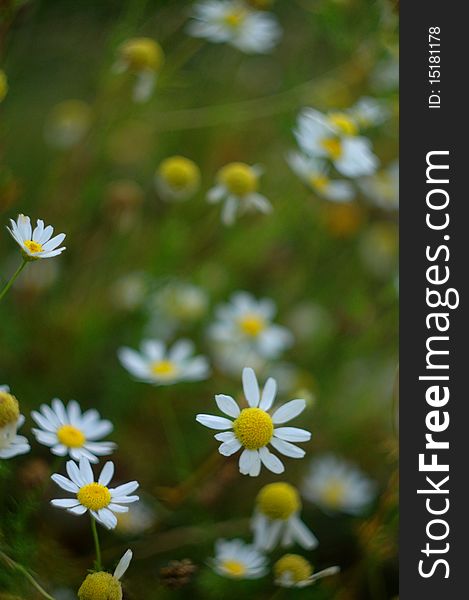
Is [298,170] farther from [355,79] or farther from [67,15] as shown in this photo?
[67,15]

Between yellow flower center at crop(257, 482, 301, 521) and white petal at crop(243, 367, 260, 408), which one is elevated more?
white petal at crop(243, 367, 260, 408)

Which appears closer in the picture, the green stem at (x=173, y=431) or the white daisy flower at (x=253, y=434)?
the white daisy flower at (x=253, y=434)

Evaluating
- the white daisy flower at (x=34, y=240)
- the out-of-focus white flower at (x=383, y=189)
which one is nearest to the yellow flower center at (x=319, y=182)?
the out-of-focus white flower at (x=383, y=189)

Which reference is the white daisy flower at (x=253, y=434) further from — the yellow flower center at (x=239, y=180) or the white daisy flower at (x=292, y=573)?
the yellow flower center at (x=239, y=180)

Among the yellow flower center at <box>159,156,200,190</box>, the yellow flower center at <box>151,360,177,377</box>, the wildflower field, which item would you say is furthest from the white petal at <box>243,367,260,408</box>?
the yellow flower center at <box>159,156,200,190</box>

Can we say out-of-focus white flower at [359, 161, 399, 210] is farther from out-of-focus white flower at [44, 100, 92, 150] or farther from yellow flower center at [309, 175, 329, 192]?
out-of-focus white flower at [44, 100, 92, 150]

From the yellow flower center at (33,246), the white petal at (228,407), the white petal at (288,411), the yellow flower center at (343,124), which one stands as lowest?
the white petal at (228,407)
